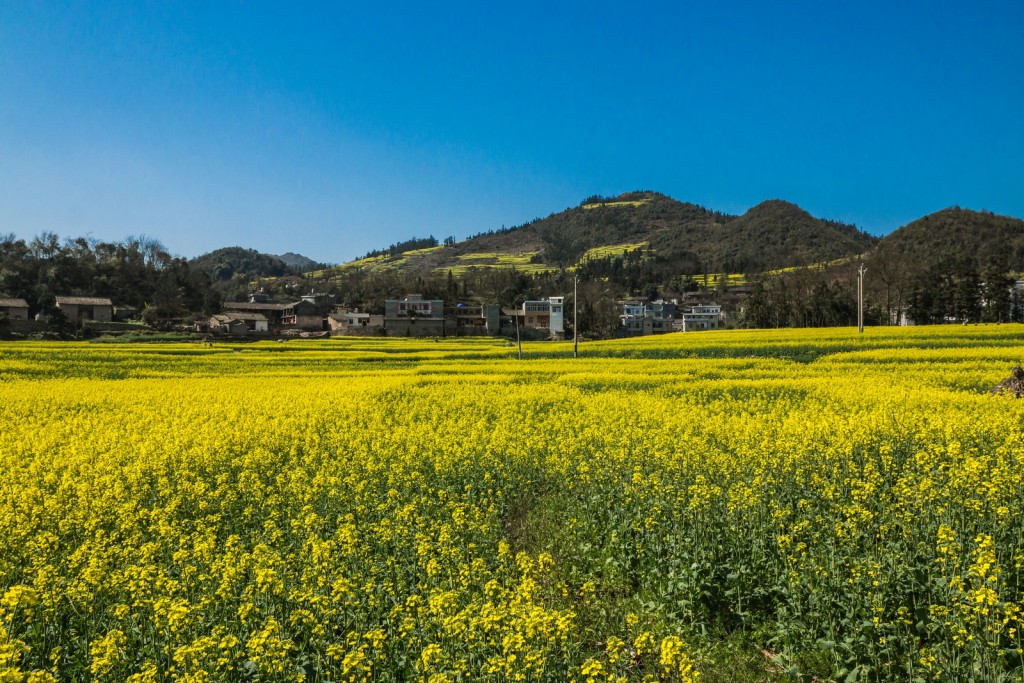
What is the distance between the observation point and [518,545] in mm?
7977

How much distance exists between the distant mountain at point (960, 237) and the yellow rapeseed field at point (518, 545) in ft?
350

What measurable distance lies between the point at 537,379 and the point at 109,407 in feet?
51.6

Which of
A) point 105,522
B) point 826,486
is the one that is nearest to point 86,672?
point 105,522

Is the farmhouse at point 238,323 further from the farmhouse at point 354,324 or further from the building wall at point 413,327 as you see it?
the building wall at point 413,327

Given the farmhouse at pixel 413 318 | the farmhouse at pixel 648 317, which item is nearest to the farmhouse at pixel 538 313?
the farmhouse at pixel 648 317

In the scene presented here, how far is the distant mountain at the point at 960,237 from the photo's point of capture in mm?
100750

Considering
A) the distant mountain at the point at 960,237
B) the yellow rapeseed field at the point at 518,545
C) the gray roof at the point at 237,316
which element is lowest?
the yellow rapeseed field at the point at 518,545

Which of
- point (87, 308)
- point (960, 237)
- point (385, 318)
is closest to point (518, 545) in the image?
point (385, 318)

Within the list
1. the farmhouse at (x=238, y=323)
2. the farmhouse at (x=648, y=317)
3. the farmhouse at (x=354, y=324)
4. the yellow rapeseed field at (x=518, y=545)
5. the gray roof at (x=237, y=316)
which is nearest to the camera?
the yellow rapeseed field at (x=518, y=545)

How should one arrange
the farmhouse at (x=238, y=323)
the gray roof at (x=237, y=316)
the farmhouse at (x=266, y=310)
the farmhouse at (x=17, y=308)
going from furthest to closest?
the farmhouse at (x=266, y=310) < the gray roof at (x=237, y=316) < the farmhouse at (x=238, y=323) < the farmhouse at (x=17, y=308)

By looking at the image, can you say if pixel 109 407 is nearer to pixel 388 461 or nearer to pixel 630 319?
pixel 388 461

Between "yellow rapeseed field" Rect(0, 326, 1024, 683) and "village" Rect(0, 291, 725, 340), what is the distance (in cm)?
5735

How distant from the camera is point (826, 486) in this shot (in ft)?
25.2

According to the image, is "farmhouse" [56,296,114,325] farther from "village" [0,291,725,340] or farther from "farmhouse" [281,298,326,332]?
"farmhouse" [281,298,326,332]
